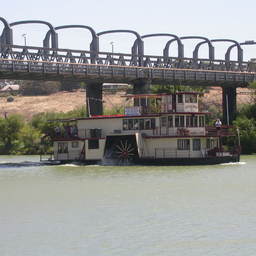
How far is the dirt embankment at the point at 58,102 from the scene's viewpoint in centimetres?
15038

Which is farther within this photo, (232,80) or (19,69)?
Result: (232,80)

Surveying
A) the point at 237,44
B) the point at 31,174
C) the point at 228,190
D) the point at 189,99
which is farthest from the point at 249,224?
the point at 237,44

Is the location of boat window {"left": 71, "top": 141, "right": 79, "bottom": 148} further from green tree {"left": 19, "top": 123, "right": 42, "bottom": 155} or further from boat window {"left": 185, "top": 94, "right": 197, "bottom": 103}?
green tree {"left": 19, "top": 123, "right": 42, "bottom": 155}

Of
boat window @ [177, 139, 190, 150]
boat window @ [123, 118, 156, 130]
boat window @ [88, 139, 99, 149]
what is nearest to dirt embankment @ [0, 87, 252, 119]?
boat window @ [123, 118, 156, 130]

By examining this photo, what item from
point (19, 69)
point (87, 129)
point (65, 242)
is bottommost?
point (65, 242)

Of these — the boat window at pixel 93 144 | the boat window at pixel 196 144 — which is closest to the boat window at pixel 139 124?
the boat window at pixel 93 144

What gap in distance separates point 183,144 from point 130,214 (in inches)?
1111

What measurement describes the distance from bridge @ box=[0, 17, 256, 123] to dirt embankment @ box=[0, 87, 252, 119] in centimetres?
4100

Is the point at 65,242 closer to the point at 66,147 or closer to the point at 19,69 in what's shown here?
the point at 66,147

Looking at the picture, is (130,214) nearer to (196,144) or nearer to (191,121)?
(196,144)

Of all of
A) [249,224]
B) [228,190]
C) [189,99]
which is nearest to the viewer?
[249,224]

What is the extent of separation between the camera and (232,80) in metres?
99.8

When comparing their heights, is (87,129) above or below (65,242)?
above

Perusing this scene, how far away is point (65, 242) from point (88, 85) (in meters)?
61.6
